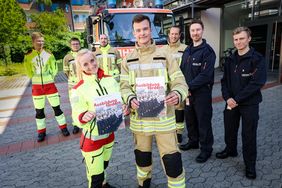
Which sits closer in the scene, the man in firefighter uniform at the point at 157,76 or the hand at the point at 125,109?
the man in firefighter uniform at the point at 157,76

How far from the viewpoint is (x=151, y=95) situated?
244 centimetres

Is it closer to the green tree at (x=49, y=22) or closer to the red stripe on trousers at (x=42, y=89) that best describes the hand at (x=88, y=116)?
the red stripe on trousers at (x=42, y=89)

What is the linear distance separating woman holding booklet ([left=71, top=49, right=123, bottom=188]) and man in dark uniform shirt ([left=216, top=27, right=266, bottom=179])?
1.72 metres

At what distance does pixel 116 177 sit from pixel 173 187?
49.0 inches

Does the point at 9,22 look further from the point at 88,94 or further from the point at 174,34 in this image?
the point at 88,94

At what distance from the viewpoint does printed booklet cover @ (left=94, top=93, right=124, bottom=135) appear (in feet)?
7.93

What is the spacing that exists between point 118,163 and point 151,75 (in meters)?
2.09

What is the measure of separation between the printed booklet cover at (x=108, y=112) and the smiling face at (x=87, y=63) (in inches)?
12.6

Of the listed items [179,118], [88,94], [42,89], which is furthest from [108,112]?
[42,89]

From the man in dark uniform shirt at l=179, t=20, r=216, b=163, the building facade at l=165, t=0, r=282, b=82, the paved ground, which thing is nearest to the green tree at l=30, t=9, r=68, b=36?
the building facade at l=165, t=0, r=282, b=82

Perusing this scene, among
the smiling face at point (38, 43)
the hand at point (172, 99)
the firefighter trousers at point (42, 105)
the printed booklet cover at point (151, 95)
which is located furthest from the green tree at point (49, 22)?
the hand at point (172, 99)

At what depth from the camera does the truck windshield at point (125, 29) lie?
23.1 feet

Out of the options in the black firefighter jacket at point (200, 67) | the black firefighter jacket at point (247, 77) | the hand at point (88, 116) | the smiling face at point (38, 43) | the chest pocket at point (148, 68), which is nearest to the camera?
the hand at point (88, 116)

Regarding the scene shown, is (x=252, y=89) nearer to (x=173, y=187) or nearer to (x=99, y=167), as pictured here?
(x=173, y=187)
